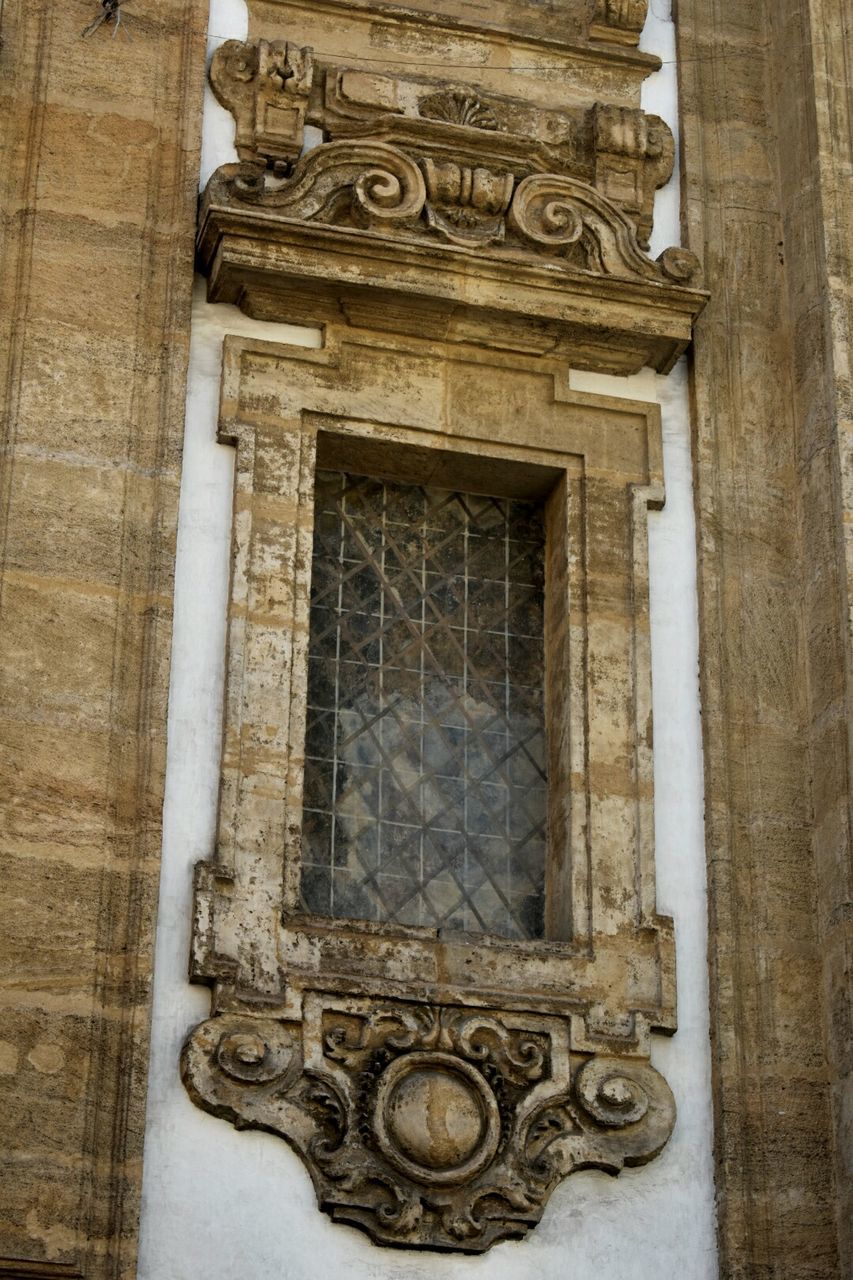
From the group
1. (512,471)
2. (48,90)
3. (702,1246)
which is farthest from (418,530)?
(702,1246)

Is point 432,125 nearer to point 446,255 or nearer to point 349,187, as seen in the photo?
point 349,187

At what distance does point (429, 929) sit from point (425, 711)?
121 centimetres

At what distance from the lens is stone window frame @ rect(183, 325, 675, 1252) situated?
11.8 metres

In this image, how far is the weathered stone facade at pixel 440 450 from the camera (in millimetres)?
11797

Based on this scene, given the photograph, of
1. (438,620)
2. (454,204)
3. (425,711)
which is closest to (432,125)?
(454,204)

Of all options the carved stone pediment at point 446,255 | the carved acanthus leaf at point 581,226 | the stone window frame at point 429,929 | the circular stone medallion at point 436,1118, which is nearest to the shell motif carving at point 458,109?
the carved stone pediment at point 446,255

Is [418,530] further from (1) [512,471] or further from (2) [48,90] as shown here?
(2) [48,90]

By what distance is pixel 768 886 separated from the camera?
12695 millimetres

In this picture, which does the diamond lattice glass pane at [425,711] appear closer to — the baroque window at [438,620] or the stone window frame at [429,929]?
the baroque window at [438,620]

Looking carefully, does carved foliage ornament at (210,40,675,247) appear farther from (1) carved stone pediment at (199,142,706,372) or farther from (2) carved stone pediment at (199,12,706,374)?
(1) carved stone pediment at (199,142,706,372)

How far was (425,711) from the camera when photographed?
13133 mm

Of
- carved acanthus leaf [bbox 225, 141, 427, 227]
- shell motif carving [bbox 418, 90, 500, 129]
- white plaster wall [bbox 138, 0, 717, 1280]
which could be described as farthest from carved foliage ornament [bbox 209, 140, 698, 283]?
white plaster wall [bbox 138, 0, 717, 1280]

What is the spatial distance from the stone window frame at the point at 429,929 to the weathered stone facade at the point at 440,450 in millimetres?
19

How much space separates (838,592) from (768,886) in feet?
4.43
